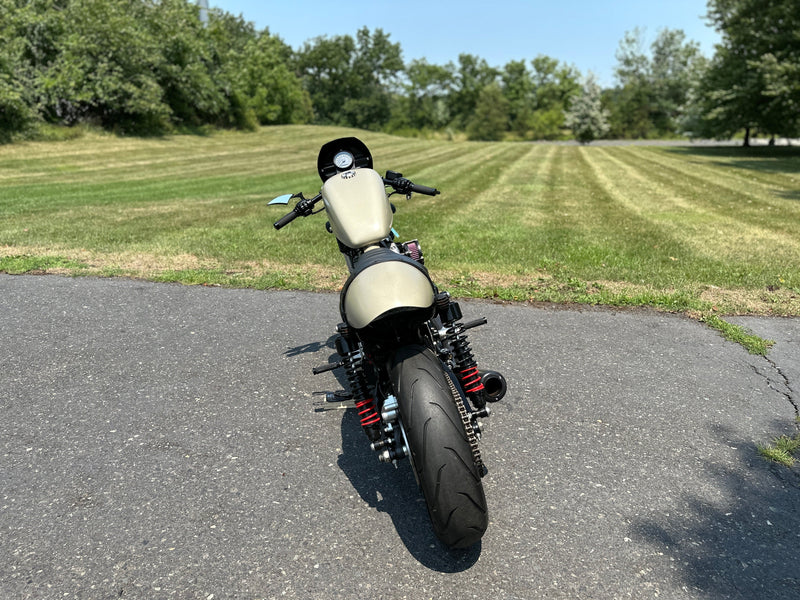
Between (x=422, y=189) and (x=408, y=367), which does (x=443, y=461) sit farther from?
(x=422, y=189)

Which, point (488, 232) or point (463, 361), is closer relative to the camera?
point (463, 361)

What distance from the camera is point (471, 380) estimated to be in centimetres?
316

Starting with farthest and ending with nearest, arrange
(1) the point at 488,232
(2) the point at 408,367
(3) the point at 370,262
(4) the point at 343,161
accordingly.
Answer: (1) the point at 488,232
(4) the point at 343,161
(3) the point at 370,262
(2) the point at 408,367

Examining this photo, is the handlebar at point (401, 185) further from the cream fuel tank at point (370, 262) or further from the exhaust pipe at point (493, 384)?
the exhaust pipe at point (493, 384)

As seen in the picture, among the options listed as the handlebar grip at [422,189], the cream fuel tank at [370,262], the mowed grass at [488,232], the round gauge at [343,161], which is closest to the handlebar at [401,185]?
the handlebar grip at [422,189]

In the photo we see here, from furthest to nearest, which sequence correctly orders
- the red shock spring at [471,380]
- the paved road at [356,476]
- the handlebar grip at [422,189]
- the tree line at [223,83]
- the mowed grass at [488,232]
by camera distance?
1. the tree line at [223,83]
2. the mowed grass at [488,232]
3. the handlebar grip at [422,189]
4. the red shock spring at [471,380]
5. the paved road at [356,476]

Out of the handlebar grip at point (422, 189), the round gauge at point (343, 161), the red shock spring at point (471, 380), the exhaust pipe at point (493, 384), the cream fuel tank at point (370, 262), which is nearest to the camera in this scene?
the cream fuel tank at point (370, 262)

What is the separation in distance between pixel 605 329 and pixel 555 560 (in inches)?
128

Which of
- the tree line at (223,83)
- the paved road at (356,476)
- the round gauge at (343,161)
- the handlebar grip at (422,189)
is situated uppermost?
the tree line at (223,83)

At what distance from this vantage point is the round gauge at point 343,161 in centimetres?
357

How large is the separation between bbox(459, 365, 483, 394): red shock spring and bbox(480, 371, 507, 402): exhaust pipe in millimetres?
91

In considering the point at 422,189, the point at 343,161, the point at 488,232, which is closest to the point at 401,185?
the point at 422,189

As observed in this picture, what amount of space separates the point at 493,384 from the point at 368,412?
32.3 inches

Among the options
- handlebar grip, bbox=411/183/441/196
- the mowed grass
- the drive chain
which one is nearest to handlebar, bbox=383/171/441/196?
handlebar grip, bbox=411/183/441/196
